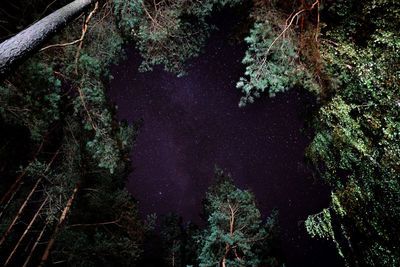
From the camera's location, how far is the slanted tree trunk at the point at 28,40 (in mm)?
2068

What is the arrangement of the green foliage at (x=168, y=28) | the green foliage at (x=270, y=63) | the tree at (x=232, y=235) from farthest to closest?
the tree at (x=232, y=235) < the green foliage at (x=168, y=28) < the green foliage at (x=270, y=63)

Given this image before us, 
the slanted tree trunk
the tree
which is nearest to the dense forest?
the slanted tree trunk

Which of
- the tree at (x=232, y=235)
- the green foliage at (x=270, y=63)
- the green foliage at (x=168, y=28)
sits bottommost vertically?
the tree at (x=232, y=235)

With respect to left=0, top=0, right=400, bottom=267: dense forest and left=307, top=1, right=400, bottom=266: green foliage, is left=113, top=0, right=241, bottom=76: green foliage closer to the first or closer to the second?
left=0, top=0, right=400, bottom=267: dense forest

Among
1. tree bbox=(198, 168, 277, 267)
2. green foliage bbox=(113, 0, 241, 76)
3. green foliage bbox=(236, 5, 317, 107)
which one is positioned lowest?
tree bbox=(198, 168, 277, 267)

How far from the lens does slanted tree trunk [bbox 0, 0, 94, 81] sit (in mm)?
2068

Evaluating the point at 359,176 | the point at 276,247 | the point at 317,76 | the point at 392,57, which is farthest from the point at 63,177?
the point at 276,247

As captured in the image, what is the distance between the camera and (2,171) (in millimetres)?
8031

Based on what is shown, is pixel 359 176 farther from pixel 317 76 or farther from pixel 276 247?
pixel 276 247

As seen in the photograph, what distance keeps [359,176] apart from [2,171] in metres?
12.8

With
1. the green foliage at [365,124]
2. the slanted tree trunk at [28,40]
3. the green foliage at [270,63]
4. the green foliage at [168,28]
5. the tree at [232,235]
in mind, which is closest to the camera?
the slanted tree trunk at [28,40]

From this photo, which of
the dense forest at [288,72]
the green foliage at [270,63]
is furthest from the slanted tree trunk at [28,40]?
the green foliage at [270,63]

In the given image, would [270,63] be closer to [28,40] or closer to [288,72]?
[288,72]

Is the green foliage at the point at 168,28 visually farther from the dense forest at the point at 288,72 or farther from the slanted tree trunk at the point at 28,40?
the slanted tree trunk at the point at 28,40
